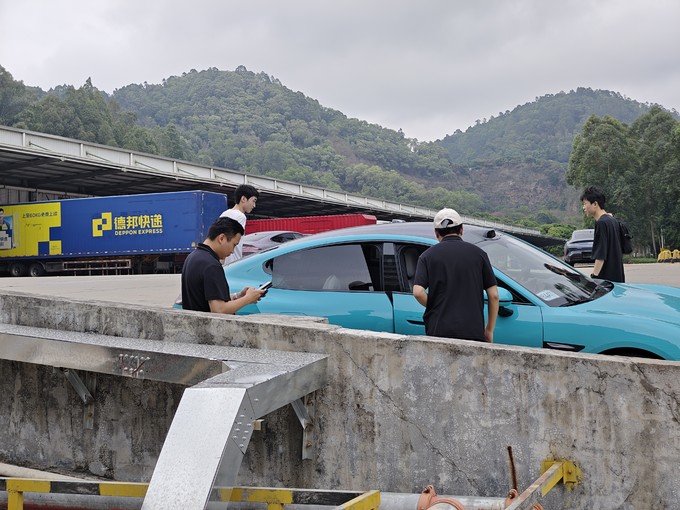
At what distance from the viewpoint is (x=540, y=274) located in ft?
17.3

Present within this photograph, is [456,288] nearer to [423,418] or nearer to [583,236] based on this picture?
[423,418]

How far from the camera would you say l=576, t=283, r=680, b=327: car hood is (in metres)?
4.53

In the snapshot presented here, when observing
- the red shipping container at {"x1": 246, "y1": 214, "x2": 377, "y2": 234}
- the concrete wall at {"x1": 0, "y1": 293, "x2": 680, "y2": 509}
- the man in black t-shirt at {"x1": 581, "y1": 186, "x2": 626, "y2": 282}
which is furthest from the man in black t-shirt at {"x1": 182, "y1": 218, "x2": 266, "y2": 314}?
the red shipping container at {"x1": 246, "y1": 214, "x2": 377, "y2": 234}

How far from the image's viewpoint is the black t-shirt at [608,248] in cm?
662

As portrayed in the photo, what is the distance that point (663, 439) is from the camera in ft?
9.95

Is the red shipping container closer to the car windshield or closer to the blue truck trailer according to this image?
the blue truck trailer

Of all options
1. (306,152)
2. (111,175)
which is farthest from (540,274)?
(306,152)

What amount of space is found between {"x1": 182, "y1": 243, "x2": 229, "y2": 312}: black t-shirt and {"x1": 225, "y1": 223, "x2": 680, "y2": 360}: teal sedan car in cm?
81

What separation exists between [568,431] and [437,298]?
133 centimetres

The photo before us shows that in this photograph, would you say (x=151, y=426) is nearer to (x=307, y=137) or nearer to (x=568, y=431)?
(x=568, y=431)

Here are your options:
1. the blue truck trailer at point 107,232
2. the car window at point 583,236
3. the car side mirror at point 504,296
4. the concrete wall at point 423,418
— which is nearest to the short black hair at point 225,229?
the concrete wall at point 423,418

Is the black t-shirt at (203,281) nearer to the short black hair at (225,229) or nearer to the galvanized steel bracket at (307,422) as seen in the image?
the short black hair at (225,229)

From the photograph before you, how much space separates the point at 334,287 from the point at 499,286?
50.0 inches

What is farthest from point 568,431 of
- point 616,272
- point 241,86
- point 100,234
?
point 241,86
